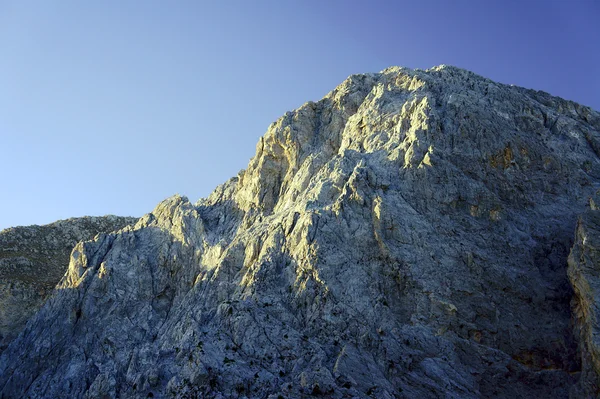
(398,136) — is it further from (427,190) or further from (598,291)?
(598,291)

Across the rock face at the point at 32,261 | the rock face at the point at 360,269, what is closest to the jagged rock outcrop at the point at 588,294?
the rock face at the point at 360,269

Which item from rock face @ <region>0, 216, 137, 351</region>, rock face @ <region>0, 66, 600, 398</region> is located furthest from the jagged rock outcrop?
rock face @ <region>0, 216, 137, 351</region>

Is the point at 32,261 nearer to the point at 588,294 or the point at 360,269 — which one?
the point at 360,269

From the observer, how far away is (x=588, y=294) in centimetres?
5541

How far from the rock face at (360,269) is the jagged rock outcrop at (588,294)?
1.83 ft

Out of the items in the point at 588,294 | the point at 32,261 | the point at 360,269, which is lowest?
the point at 32,261

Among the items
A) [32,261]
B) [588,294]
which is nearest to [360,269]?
[588,294]

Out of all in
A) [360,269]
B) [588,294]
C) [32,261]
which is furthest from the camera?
[32,261]

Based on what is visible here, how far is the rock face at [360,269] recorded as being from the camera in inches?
2164

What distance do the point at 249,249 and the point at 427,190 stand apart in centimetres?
2197

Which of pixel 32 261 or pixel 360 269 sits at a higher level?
pixel 360 269

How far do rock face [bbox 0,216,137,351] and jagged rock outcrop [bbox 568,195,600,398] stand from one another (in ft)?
237

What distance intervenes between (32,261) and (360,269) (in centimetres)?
5960

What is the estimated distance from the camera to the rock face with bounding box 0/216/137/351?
8481 centimetres
